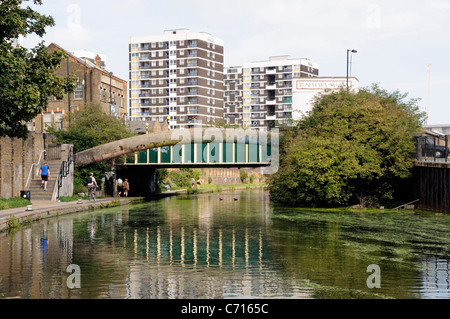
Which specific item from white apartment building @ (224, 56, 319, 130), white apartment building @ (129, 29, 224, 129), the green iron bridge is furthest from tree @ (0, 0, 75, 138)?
white apartment building @ (224, 56, 319, 130)

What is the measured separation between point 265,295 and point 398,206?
28.3 meters

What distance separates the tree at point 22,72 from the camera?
2136 cm

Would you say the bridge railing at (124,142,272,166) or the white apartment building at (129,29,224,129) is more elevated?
the white apartment building at (129,29,224,129)

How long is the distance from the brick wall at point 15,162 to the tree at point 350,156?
17001 millimetres

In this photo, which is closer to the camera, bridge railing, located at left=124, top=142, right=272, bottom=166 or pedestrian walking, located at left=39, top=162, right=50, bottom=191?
pedestrian walking, located at left=39, top=162, right=50, bottom=191

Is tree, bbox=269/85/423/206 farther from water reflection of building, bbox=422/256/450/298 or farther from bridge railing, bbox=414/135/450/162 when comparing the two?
water reflection of building, bbox=422/256/450/298

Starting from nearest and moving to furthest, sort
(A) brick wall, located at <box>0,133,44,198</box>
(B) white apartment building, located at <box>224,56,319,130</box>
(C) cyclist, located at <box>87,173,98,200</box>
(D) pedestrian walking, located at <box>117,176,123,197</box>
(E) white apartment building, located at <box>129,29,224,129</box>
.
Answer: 1. (A) brick wall, located at <box>0,133,44,198</box>
2. (C) cyclist, located at <box>87,173,98,200</box>
3. (D) pedestrian walking, located at <box>117,176,123,197</box>
4. (E) white apartment building, located at <box>129,29,224,129</box>
5. (B) white apartment building, located at <box>224,56,319,130</box>

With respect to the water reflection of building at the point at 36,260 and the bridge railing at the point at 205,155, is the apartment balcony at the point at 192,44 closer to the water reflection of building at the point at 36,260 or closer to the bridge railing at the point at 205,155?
the bridge railing at the point at 205,155

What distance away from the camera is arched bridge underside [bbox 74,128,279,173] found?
41.8m

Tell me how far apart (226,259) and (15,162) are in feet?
71.6

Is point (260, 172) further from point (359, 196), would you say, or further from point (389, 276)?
point (389, 276)

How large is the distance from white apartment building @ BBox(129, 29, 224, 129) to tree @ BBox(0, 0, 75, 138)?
107 metres
